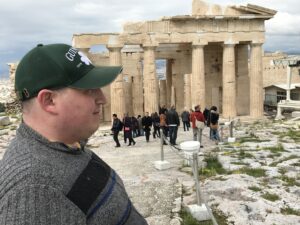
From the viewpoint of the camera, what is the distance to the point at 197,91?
26109mm

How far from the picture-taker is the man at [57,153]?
4.79 ft

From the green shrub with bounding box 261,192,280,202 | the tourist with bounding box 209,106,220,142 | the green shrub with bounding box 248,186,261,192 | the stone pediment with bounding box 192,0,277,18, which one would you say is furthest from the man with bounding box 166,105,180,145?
the stone pediment with bounding box 192,0,277,18

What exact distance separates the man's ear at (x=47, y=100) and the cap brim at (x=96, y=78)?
10cm

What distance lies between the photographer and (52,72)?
1669mm

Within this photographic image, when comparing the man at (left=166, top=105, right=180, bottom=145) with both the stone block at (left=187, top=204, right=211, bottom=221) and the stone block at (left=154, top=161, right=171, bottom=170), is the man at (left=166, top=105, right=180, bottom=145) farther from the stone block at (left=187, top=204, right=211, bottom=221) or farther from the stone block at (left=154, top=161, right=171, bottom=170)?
the stone block at (left=187, top=204, right=211, bottom=221)

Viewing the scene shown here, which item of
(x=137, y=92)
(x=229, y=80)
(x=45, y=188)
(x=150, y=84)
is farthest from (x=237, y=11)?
(x=45, y=188)

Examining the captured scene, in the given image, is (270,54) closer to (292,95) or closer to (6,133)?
(292,95)

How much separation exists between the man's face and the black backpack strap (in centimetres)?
18

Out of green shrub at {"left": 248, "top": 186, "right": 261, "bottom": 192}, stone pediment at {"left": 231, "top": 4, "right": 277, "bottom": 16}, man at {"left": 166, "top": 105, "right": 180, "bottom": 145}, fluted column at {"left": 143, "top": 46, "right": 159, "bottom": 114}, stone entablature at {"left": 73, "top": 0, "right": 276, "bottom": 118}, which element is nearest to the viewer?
green shrub at {"left": 248, "top": 186, "right": 261, "bottom": 192}

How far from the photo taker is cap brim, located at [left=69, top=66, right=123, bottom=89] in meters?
1.73

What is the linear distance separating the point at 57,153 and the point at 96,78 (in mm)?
398

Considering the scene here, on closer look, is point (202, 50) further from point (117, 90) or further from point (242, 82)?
point (117, 90)

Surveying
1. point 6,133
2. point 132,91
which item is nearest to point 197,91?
point 132,91

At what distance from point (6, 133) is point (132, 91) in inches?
470
